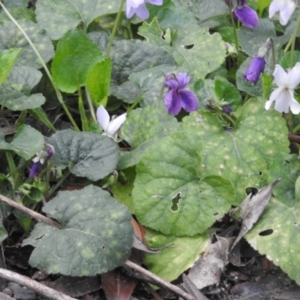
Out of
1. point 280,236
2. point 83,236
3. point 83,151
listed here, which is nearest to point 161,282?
point 83,236

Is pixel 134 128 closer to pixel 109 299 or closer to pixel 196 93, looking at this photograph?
pixel 196 93

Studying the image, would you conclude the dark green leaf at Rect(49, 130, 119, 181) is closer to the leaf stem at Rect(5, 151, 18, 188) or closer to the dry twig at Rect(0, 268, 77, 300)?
the leaf stem at Rect(5, 151, 18, 188)

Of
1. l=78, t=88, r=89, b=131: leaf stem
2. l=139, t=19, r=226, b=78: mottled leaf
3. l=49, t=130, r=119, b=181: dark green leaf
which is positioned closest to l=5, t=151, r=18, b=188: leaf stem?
l=49, t=130, r=119, b=181: dark green leaf

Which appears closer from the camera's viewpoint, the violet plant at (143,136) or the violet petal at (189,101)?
the violet plant at (143,136)

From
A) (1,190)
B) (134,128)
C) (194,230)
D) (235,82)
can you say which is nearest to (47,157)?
(1,190)

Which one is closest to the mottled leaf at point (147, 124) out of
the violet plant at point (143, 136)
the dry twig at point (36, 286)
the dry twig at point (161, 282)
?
the violet plant at point (143, 136)

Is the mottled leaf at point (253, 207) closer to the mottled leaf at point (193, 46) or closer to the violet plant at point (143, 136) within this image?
the violet plant at point (143, 136)

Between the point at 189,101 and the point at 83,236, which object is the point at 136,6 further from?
the point at 83,236
